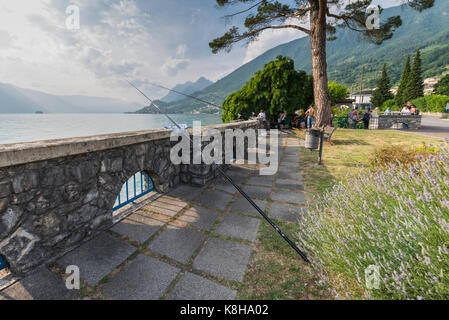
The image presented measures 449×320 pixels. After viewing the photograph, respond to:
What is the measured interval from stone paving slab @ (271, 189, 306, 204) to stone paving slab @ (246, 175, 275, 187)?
1.69 feet

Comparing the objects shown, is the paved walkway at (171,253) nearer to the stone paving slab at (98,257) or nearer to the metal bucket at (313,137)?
the stone paving slab at (98,257)

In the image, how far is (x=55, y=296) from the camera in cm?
186

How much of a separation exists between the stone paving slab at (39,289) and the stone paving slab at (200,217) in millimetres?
1613

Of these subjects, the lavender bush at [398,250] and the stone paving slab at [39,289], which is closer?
the lavender bush at [398,250]

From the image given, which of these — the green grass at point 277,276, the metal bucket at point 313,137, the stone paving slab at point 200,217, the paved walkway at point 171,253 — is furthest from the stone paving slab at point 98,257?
the metal bucket at point 313,137

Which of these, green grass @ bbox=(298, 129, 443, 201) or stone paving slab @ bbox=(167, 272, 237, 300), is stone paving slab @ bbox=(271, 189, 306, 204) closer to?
green grass @ bbox=(298, 129, 443, 201)

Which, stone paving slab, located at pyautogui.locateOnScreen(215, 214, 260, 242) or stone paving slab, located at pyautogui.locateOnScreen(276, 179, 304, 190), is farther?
stone paving slab, located at pyautogui.locateOnScreen(276, 179, 304, 190)

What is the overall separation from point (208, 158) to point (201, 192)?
948mm

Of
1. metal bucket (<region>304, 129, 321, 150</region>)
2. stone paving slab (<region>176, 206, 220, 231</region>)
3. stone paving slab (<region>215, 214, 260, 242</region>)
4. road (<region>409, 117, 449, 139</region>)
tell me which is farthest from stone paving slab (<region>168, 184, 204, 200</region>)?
road (<region>409, 117, 449, 139</region>)

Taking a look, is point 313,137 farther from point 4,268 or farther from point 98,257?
point 4,268

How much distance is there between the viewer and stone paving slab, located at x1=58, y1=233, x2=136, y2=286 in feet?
7.02

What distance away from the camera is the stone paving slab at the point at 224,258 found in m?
2.19
